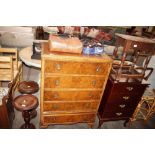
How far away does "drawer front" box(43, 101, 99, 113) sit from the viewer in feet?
8.13

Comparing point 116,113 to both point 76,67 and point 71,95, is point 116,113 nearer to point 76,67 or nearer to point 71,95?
point 71,95

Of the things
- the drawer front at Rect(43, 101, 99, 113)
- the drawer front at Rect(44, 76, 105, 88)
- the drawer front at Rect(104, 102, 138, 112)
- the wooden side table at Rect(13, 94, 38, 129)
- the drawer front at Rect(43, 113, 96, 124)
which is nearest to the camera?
the drawer front at Rect(44, 76, 105, 88)

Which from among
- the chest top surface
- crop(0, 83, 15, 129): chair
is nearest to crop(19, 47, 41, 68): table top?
crop(0, 83, 15, 129): chair

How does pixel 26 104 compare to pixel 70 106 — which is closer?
pixel 26 104

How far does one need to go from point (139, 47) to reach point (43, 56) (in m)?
1.34

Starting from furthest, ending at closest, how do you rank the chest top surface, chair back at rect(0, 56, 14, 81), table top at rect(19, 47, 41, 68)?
chair back at rect(0, 56, 14, 81) < table top at rect(19, 47, 41, 68) < the chest top surface

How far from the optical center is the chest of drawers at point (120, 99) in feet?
8.35

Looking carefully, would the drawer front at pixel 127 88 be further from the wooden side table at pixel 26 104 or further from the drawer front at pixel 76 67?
the wooden side table at pixel 26 104

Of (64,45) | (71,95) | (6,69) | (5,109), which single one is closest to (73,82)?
(71,95)

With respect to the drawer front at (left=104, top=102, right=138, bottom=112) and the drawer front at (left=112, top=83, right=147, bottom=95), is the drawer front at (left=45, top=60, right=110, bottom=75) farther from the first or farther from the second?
the drawer front at (left=104, top=102, right=138, bottom=112)

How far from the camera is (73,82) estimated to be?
228 cm

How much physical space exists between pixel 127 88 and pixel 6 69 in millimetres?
2635
